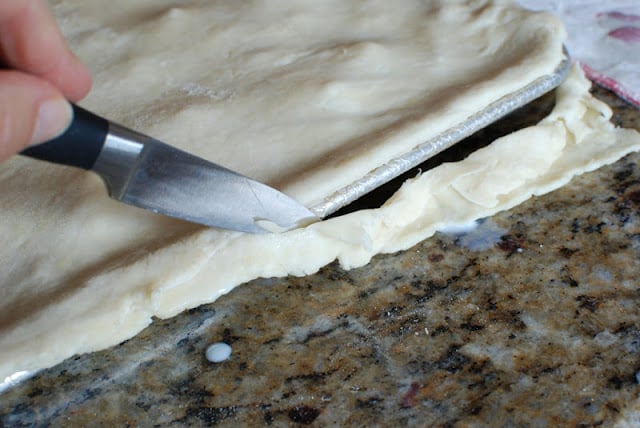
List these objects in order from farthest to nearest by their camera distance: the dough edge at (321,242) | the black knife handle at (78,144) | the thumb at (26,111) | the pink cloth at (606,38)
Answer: the pink cloth at (606,38) < the dough edge at (321,242) < the black knife handle at (78,144) < the thumb at (26,111)

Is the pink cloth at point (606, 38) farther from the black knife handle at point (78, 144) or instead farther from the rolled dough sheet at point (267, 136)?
the black knife handle at point (78, 144)

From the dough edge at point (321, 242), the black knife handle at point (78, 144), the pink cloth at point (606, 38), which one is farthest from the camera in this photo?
the pink cloth at point (606, 38)

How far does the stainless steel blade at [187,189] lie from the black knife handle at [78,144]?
0.04 ft

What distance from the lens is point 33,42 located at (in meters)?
0.79

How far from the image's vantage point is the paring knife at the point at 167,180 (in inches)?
32.4

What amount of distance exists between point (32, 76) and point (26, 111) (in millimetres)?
50

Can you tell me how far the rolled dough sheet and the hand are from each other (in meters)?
0.25

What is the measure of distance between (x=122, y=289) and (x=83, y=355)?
0.14 metres

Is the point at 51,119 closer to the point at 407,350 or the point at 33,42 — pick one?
the point at 33,42

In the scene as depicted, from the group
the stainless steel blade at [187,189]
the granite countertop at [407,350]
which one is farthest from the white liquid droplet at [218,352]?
the stainless steel blade at [187,189]

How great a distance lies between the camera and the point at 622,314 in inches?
41.3

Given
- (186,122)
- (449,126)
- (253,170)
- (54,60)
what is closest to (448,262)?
(449,126)

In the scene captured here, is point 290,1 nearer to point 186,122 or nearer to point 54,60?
point 186,122

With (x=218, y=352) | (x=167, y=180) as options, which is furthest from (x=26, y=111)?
(x=218, y=352)
